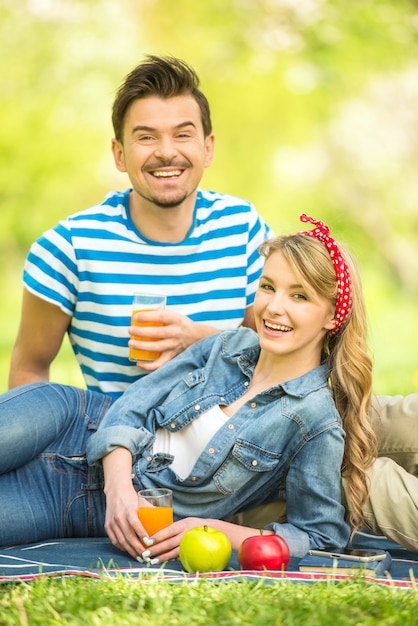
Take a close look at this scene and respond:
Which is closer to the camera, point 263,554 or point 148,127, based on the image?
point 263,554

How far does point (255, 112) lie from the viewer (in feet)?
45.6

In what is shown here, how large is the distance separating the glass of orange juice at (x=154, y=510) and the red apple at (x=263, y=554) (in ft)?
1.06

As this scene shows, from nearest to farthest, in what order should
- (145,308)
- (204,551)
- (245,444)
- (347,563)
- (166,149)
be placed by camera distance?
1. (204,551)
2. (347,563)
3. (245,444)
4. (145,308)
5. (166,149)

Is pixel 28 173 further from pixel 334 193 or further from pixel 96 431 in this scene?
pixel 96 431

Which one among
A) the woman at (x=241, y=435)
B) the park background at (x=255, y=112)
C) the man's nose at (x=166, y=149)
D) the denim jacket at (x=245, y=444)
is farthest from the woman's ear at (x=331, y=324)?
the park background at (x=255, y=112)

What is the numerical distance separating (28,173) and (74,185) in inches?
27.1

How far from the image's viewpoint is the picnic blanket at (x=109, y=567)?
9.80ft

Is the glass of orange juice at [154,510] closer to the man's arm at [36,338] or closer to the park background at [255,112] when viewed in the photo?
the man's arm at [36,338]

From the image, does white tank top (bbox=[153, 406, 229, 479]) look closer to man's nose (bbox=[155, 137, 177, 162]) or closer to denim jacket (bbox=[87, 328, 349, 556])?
denim jacket (bbox=[87, 328, 349, 556])

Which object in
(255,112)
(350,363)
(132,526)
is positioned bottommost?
(132,526)

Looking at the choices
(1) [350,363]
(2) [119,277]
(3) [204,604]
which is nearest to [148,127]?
(2) [119,277]

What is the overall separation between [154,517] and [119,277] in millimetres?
1519

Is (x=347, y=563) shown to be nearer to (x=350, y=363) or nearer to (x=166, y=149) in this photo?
(x=350, y=363)

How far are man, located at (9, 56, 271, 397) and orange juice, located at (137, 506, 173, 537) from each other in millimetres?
1205
